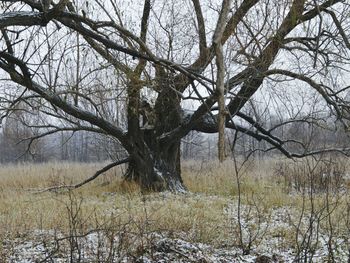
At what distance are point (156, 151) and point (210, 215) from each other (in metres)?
3.81

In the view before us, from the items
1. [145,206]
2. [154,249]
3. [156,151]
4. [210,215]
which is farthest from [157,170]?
[154,249]

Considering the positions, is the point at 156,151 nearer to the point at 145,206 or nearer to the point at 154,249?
the point at 145,206

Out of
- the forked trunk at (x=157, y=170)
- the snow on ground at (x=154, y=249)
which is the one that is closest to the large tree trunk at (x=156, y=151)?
the forked trunk at (x=157, y=170)

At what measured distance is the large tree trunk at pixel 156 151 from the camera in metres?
9.63

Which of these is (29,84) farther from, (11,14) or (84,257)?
(84,257)

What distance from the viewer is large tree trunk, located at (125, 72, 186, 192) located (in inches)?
379

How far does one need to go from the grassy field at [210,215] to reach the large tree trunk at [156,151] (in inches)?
15.2

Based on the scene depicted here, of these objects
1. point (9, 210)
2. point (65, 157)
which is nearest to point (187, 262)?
point (9, 210)

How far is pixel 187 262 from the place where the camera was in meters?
4.02

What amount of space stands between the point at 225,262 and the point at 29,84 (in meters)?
4.44

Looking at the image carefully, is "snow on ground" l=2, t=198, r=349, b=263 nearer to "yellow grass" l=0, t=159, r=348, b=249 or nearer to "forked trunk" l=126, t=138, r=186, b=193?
"yellow grass" l=0, t=159, r=348, b=249

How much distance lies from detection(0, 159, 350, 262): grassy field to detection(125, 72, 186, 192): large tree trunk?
39cm

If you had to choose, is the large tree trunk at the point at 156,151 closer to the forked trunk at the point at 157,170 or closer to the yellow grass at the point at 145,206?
the forked trunk at the point at 157,170

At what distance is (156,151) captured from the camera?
10031 millimetres
